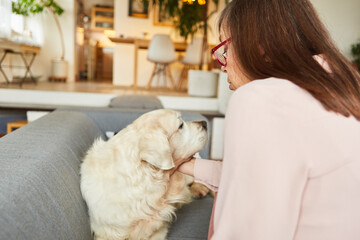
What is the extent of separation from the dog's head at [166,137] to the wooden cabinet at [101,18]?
10802 mm

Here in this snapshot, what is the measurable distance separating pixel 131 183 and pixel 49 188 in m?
0.35

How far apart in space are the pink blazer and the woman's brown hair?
0.09 m

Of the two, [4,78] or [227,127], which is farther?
[4,78]

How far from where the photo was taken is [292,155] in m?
0.60

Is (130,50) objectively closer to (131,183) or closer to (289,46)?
(131,183)

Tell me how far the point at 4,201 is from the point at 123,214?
1.79ft

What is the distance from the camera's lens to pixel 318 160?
23.9 inches

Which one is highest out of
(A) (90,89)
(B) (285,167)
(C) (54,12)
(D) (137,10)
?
(D) (137,10)

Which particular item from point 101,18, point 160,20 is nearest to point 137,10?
point 160,20

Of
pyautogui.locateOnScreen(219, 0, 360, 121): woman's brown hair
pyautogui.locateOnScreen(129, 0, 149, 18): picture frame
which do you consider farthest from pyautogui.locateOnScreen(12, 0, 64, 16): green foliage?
pyautogui.locateOnScreen(219, 0, 360, 121): woman's brown hair

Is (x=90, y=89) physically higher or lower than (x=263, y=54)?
lower

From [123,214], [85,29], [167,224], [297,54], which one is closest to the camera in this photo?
[297,54]

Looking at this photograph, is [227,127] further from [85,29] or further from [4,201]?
[85,29]

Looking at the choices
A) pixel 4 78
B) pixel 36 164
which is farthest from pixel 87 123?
pixel 4 78
